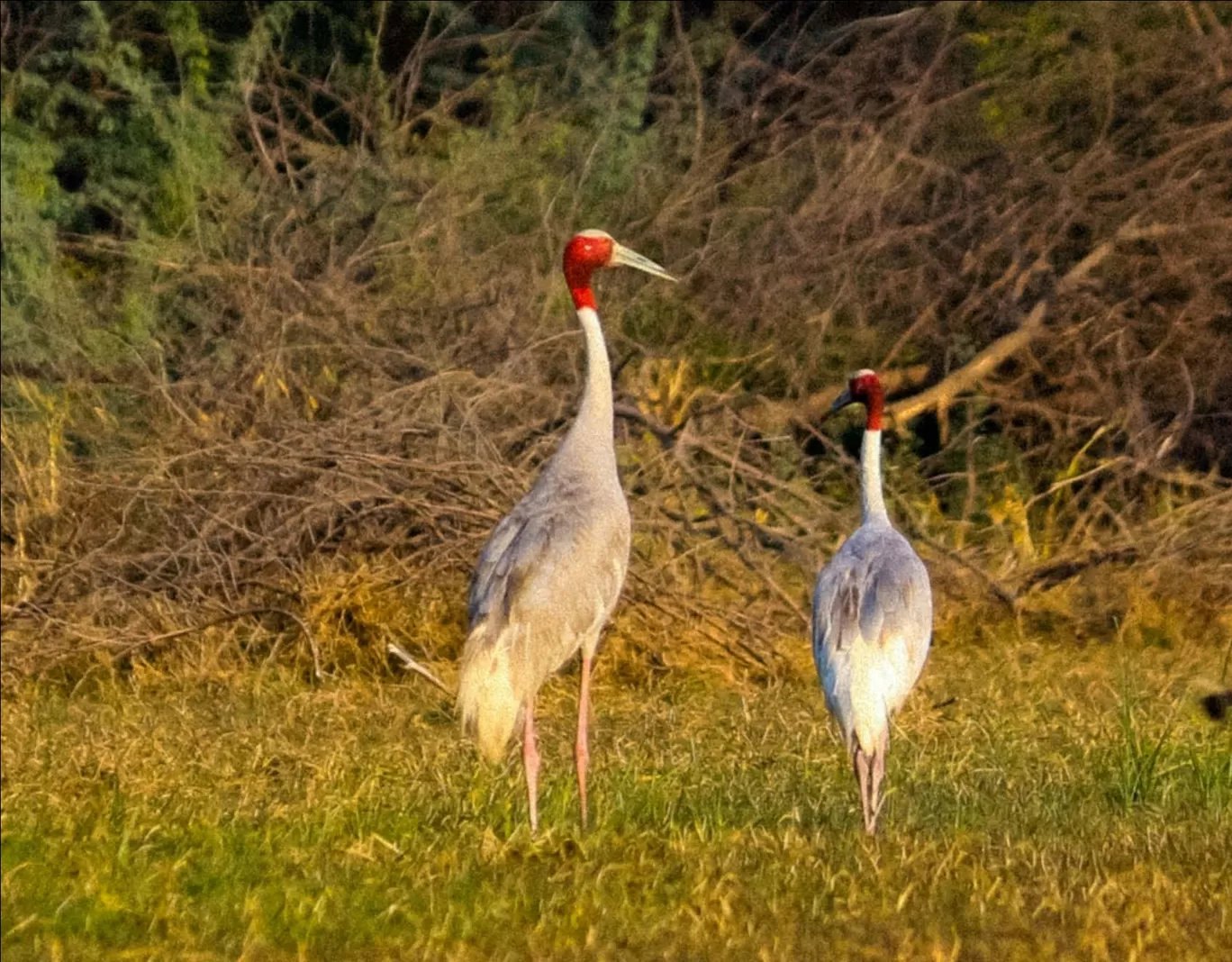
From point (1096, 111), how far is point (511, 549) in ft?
20.4

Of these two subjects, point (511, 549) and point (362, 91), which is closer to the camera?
point (511, 549)

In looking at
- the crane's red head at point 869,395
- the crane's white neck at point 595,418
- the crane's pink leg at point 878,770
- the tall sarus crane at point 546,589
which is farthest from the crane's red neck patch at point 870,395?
the crane's pink leg at point 878,770

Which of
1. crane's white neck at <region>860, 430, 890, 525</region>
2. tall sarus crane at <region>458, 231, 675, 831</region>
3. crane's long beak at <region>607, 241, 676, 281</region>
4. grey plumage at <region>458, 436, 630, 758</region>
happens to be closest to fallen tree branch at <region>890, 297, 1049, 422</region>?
crane's white neck at <region>860, 430, 890, 525</region>

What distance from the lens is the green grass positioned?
5.12 meters

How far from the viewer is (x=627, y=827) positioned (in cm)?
643

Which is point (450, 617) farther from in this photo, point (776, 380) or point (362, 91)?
point (362, 91)

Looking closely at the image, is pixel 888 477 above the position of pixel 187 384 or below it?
below

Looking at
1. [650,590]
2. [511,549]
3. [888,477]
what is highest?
[511,549]

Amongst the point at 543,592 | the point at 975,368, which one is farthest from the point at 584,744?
the point at 975,368

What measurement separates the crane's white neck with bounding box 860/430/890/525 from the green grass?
75 centimetres

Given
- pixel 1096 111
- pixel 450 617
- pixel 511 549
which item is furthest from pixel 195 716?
pixel 1096 111

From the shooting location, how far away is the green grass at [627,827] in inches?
202

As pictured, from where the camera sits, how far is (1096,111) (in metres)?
12.2

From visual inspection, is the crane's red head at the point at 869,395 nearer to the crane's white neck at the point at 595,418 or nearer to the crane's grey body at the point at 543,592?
the crane's white neck at the point at 595,418
